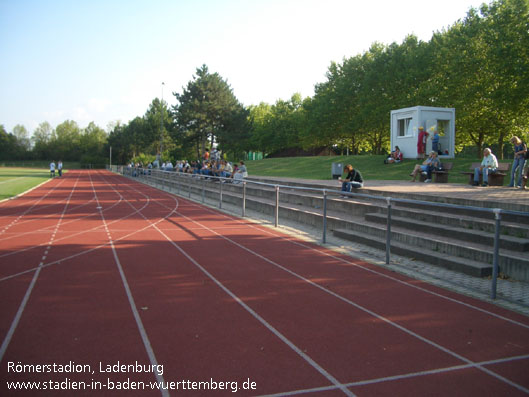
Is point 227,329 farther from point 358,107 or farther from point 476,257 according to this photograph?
point 358,107

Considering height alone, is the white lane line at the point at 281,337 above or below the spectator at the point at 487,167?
below

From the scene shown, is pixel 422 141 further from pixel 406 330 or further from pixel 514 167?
pixel 406 330

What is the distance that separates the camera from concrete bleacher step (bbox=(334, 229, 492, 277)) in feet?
22.0

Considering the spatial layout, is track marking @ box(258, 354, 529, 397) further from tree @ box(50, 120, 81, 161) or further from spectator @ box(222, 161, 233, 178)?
tree @ box(50, 120, 81, 161)

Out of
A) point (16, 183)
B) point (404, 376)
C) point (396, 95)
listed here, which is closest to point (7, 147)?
point (16, 183)

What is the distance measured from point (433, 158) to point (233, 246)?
10.7 meters

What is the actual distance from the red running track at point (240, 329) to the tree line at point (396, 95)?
24006 millimetres

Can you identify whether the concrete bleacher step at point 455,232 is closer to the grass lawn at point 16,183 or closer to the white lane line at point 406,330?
the white lane line at point 406,330

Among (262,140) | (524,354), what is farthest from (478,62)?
(262,140)

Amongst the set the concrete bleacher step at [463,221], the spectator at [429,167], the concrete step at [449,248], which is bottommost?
the concrete step at [449,248]

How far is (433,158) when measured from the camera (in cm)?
1680

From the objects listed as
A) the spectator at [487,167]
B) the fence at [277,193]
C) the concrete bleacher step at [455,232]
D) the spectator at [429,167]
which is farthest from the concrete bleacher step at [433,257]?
the spectator at [429,167]

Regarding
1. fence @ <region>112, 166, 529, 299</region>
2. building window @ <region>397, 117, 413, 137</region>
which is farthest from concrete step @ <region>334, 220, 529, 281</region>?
building window @ <region>397, 117, 413, 137</region>

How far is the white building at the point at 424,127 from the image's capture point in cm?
2350
